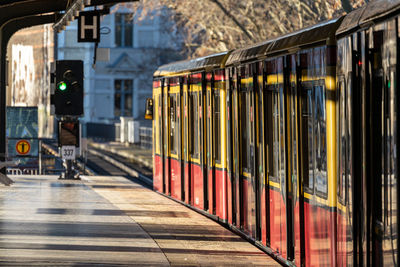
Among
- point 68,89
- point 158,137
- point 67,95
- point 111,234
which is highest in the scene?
point 68,89

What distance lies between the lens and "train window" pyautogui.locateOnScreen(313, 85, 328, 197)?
10.1m

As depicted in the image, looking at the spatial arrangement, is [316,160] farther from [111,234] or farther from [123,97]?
[123,97]

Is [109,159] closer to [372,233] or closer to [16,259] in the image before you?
[16,259]

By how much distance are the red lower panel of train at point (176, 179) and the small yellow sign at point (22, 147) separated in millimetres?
6155

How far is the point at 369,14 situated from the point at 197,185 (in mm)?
10149

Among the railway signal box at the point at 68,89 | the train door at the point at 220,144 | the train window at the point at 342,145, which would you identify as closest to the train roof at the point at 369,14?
the train window at the point at 342,145

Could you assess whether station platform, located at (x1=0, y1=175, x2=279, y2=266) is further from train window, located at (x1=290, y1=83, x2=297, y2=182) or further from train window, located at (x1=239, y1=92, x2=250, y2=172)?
train window, located at (x1=290, y1=83, x2=297, y2=182)

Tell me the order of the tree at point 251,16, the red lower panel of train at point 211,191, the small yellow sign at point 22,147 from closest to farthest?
the red lower panel of train at point 211,191
the small yellow sign at point 22,147
the tree at point 251,16

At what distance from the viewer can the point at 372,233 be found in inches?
332

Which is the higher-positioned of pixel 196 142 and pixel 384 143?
pixel 384 143

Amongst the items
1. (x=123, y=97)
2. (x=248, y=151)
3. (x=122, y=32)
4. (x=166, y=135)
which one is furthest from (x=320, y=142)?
(x=122, y=32)

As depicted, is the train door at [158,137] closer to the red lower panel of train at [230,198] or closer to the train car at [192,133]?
the train car at [192,133]

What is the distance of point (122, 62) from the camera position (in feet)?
240

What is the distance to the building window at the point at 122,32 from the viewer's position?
74.6 m
